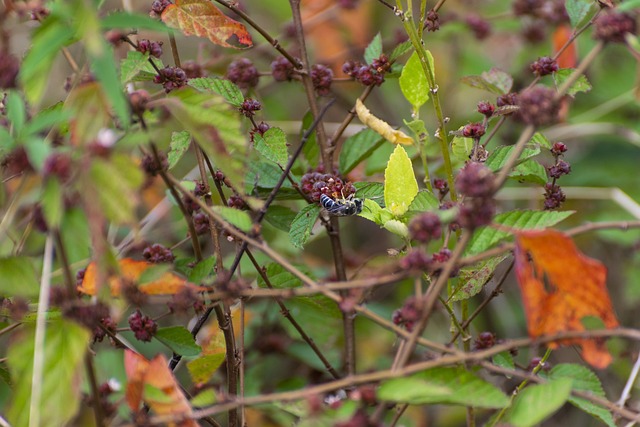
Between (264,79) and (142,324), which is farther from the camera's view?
(264,79)

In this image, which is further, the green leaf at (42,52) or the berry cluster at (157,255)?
the berry cluster at (157,255)

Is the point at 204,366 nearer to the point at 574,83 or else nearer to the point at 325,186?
the point at 325,186

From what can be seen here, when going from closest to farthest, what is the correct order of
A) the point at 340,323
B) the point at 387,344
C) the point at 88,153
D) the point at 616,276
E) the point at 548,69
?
1. the point at 88,153
2. the point at 548,69
3. the point at 340,323
4. the point at 387,344
5. the point at 616,276

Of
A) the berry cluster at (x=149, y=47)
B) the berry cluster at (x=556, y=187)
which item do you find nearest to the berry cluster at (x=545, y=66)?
the berry cluster at (x=556, y=187)

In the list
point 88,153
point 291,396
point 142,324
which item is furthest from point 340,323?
point 88,153

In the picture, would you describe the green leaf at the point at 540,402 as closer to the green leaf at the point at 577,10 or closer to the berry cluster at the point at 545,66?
the berry cluster at the point at 545,66

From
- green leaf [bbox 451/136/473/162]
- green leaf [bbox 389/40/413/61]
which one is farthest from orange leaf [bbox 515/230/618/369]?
green leaf [bbox 389/40/413/61]

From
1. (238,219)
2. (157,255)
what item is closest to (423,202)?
(238,219)

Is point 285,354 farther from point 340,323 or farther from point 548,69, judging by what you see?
point 548,69
